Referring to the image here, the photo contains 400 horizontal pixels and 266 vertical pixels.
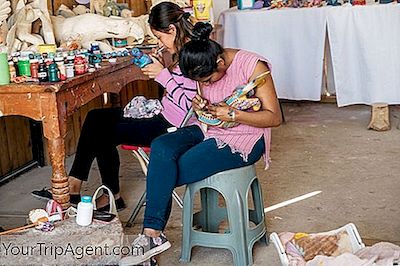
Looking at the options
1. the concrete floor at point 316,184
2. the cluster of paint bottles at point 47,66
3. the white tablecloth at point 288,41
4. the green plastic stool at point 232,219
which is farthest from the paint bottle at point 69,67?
the white tablecloth at point 288,41

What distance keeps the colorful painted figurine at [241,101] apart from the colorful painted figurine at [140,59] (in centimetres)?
51

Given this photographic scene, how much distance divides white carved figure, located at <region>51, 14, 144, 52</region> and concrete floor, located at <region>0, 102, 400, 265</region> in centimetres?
82

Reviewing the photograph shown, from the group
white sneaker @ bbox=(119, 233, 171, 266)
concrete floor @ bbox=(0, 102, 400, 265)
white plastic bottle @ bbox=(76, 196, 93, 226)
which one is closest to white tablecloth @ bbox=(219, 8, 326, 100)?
concrete floor @ bbox=(0, 102, 400, 265)

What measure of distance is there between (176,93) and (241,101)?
39 centimetres

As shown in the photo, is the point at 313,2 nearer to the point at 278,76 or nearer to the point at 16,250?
the point at 278,76

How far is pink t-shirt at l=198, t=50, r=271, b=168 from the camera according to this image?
7.76 ft

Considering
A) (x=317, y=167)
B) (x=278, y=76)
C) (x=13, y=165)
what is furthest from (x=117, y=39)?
(x=278, y=76)

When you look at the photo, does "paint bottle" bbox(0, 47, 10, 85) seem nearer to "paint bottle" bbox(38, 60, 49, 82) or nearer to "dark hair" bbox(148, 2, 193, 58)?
"paint bottle" bbox(38, 60, 49, 82)

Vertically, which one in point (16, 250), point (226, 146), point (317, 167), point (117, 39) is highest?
point (117, 39)

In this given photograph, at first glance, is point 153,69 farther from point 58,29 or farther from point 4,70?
point 4,70

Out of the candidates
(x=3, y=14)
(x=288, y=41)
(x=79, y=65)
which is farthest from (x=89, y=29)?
(x=288, y=41)

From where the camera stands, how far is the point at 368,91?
14.4ft

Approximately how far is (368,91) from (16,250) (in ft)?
10.0

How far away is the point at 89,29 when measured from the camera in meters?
→ 3.01
